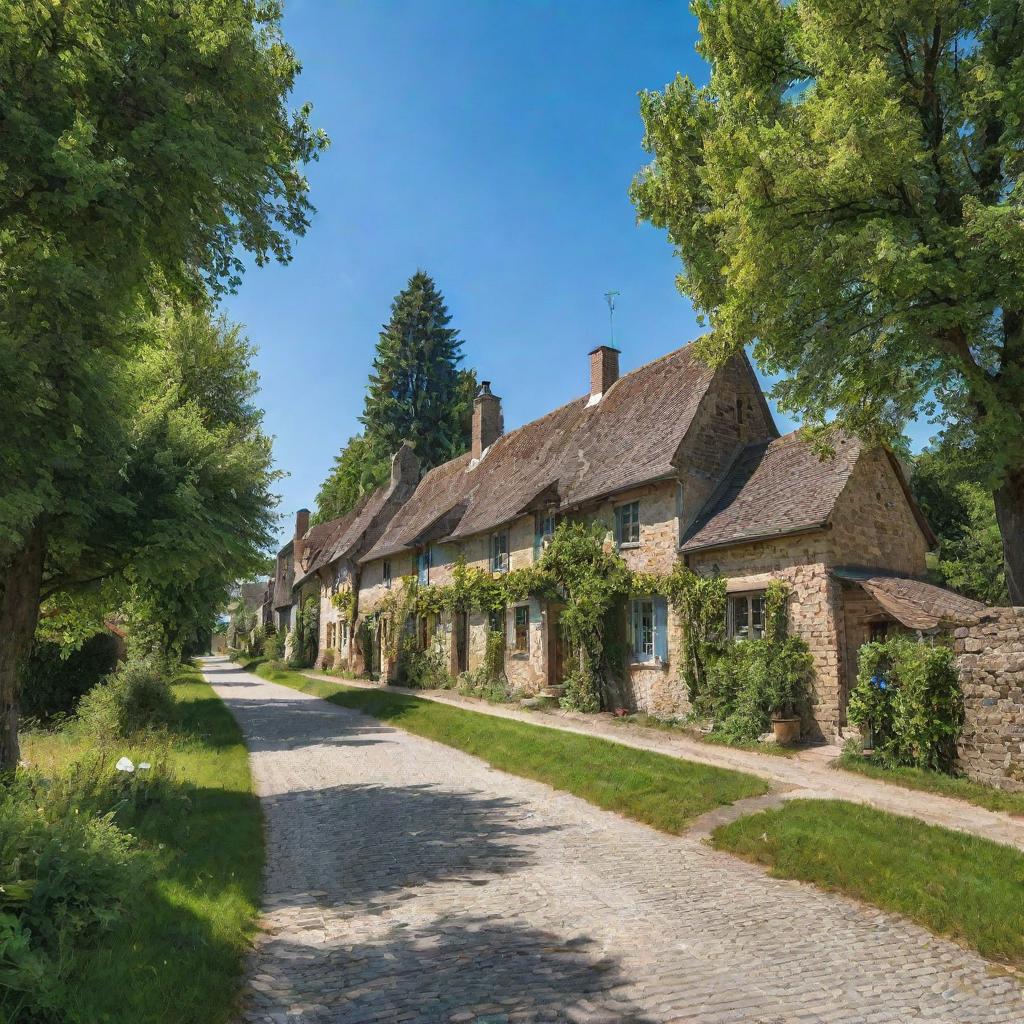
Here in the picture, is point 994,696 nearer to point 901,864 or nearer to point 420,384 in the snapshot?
point 901,864

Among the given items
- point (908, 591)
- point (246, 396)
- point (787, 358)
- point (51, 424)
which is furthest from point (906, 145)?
point (246, 396)

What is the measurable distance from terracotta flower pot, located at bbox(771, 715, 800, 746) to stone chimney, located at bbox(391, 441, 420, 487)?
26.3m

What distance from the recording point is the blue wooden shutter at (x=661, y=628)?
695 inches

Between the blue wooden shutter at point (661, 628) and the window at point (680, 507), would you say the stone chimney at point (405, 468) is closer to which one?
the window at point (680, 507)

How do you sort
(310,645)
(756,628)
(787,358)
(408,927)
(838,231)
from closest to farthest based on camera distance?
(408,927) → (838,231) → (787,358) → (756,628) → (310,645)

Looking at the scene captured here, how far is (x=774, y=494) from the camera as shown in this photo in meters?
16.6

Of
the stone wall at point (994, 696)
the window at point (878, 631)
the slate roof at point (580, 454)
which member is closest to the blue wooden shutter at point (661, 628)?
the slate roof at point (580, 454)

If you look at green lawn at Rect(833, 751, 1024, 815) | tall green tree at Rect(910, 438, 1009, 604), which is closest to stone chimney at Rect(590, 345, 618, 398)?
tall green tree at Rect(910, 438, 1009, 604)

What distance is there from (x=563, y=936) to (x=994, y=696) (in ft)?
26.5

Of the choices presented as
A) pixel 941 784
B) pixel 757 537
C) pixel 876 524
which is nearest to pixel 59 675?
pixel 757 537

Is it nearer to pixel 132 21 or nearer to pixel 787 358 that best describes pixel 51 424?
pixel 132 21

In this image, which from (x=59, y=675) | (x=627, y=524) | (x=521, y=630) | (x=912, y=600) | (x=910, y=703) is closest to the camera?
(x=910, y=703)

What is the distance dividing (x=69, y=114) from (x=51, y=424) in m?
2.81

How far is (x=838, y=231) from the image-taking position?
39.6 feet
